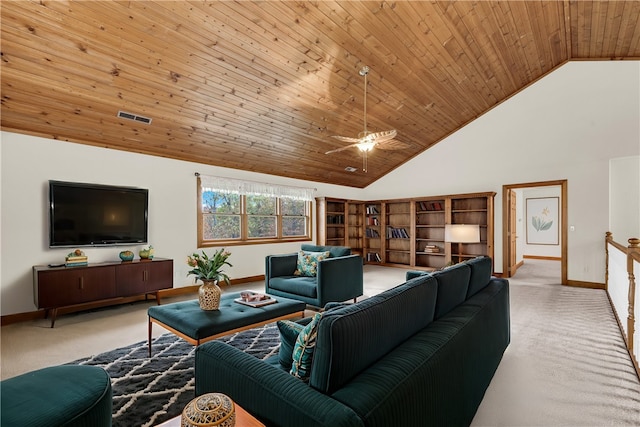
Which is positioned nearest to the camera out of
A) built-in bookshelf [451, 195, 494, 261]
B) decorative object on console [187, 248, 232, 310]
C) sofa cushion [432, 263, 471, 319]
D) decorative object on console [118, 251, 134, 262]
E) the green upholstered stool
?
the green upholstered stool

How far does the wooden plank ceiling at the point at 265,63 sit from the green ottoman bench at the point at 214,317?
247cm

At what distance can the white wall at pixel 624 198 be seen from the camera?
534 centimetres

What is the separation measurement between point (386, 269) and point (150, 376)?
5.98 meters

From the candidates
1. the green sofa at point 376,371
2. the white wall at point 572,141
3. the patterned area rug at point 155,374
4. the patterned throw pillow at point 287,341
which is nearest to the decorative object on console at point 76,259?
the patterned area rug at point 155,374

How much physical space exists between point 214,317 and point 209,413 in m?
1.72

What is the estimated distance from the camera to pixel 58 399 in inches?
51.5

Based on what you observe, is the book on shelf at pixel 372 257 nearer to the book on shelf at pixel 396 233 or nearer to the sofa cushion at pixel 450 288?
the book on shelf at pixel 396 233

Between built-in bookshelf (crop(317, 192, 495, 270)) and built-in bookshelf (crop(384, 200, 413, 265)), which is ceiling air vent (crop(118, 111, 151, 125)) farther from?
built-in bookshelf (crop(384, 200, 413, 265))

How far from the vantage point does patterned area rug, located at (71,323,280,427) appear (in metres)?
1.95

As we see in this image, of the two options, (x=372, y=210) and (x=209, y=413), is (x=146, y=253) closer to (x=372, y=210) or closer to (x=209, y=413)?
(x=209, y=413)

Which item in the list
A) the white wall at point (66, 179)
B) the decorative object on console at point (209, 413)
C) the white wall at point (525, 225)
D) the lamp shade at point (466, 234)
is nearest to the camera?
the decorative object on console at point (209, 413)

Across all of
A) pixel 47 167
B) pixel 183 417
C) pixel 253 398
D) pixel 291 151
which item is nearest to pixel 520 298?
pixel 291 151

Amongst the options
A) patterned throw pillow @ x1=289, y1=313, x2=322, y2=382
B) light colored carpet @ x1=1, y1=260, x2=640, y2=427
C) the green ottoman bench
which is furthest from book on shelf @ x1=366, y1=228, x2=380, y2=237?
patterned throw pillow @ x1=289, y1=313, x2=322, y2=382

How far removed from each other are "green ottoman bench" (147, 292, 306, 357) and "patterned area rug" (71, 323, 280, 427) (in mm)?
290
